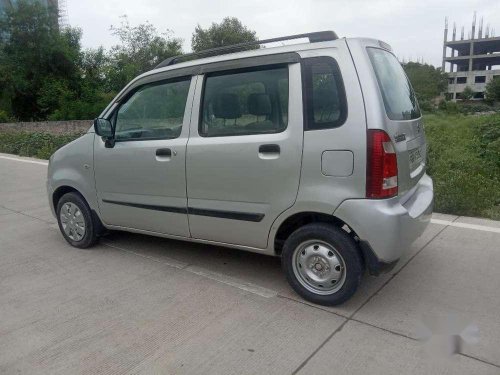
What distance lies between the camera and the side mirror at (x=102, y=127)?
3.97m

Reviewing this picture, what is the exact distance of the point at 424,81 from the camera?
55562 millimetres

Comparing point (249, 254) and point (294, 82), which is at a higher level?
point (294, 82)

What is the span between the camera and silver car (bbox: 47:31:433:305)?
2.86 meters

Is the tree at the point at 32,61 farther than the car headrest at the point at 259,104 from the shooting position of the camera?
Yes

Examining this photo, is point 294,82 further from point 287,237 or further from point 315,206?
point 287,237

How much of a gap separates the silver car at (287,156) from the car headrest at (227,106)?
0.04ft

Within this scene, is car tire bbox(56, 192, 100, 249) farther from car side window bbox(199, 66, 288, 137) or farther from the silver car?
car side window bbox(199, 66, 288, 137)

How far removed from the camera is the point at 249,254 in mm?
4250

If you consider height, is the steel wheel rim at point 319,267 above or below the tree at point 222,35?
below

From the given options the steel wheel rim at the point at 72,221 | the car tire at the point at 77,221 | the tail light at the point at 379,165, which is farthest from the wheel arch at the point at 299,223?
the steel wheel rim at the point at 72,221

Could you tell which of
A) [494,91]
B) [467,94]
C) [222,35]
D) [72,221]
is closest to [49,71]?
[222,35]

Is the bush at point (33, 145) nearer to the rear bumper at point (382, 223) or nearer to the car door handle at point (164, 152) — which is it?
the car door handle at point (164, 152)

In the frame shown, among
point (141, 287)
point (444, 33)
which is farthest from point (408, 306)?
point (444, 33)

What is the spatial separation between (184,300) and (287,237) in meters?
0.93
